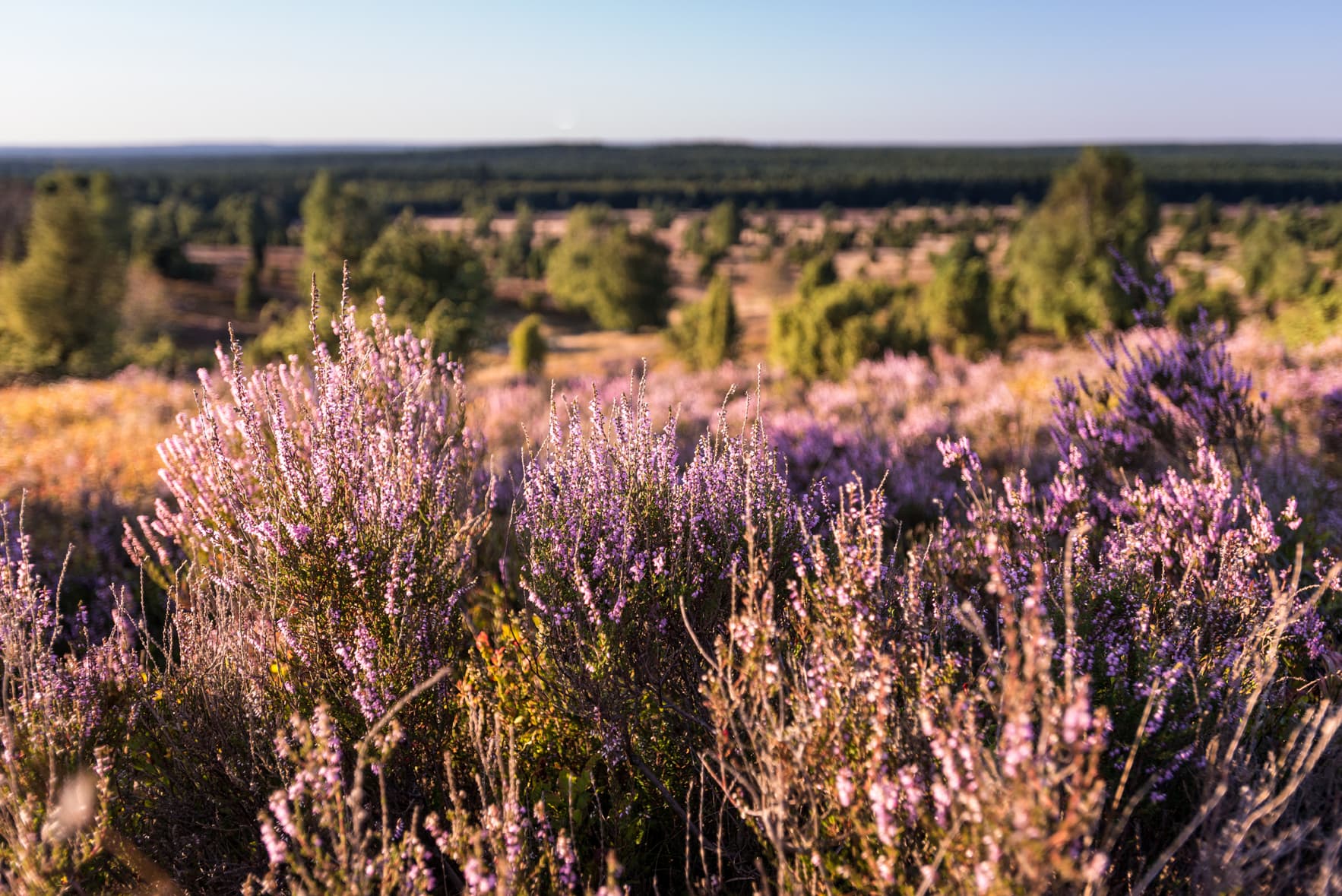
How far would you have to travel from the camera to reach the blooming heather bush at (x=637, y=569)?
2930 millimetres

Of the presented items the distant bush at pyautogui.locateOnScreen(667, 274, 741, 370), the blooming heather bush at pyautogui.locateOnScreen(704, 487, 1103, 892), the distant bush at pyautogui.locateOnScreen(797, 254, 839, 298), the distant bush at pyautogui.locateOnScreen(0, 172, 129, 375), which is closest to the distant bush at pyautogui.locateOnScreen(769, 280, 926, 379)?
the distant bush at pyautogui.locateOnScreen(667, 274, 741, 370)

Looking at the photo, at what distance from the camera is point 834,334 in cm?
2262

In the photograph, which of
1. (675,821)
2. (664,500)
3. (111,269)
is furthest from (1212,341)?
(111,269)

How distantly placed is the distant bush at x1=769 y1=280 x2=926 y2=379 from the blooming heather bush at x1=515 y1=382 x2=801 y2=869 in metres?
18.6

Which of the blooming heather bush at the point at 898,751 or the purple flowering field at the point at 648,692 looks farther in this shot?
the purple flowering field at the point at 648,692

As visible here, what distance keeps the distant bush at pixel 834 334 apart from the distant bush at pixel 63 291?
3749cm

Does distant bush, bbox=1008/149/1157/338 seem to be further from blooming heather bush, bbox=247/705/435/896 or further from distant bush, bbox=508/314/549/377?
blooming heather bush, bbox=247/705/435/896

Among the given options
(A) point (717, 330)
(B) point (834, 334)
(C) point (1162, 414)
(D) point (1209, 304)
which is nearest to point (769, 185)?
(A) point (717, 330)

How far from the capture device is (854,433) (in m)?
7.92

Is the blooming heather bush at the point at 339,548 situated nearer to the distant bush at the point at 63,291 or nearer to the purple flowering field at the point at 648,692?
the purple flowering field at the point at 648,692

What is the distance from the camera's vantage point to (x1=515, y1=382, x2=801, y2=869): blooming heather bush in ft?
9.61

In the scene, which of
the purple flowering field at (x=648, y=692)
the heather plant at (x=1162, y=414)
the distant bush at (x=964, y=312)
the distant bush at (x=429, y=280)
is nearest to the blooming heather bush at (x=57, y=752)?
the purple flowering field at (x=648, y=692)

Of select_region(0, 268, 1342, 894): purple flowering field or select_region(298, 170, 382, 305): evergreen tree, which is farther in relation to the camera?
select_region(298, 170, 382, 305): evergreen tree

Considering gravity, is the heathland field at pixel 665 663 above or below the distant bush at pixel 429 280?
below
